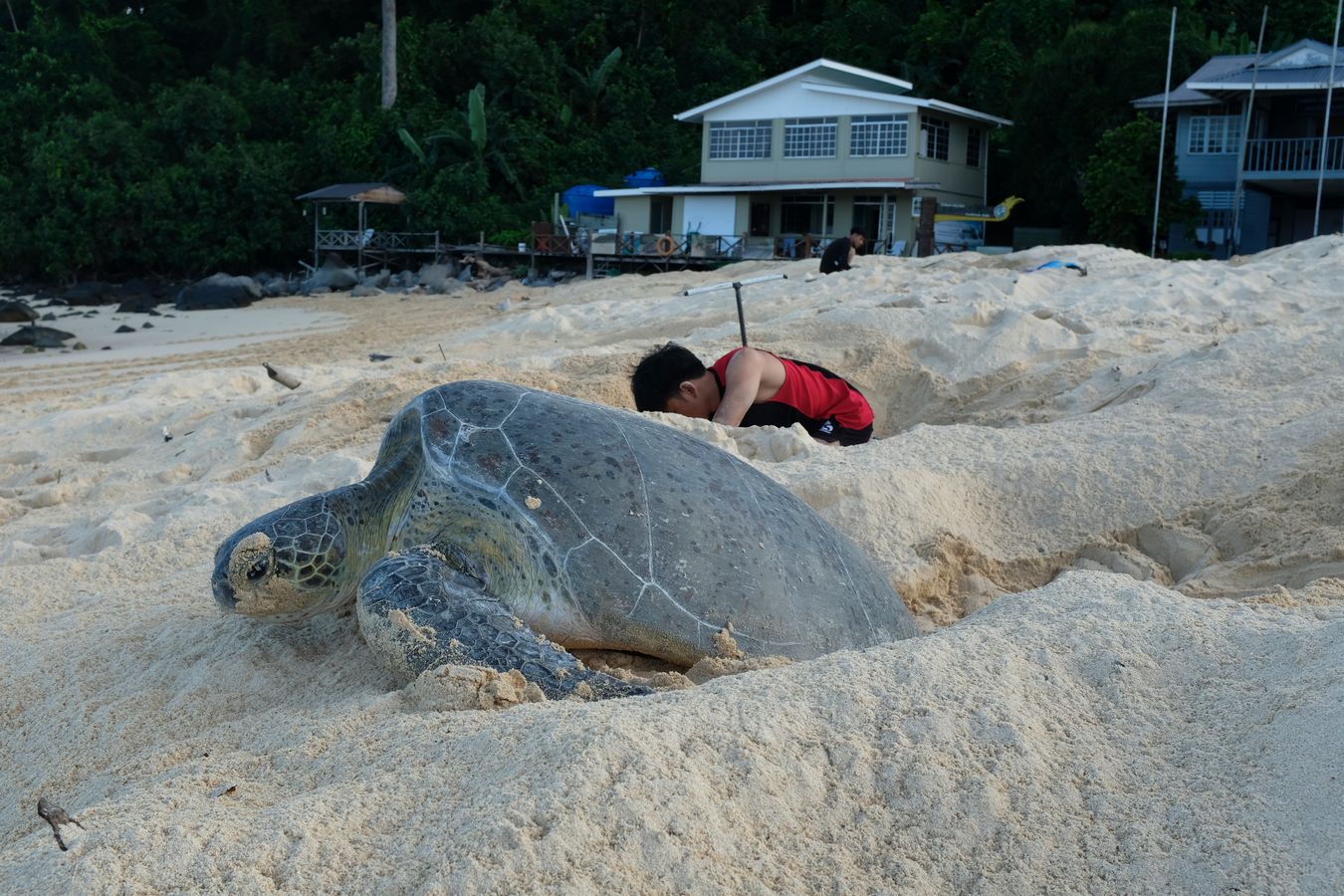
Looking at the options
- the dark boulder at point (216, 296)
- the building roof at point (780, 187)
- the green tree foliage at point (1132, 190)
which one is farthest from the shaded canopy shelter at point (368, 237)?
the green tree foliage at point (1132, 190)

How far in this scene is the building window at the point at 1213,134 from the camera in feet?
69.6

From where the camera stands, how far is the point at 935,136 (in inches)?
956

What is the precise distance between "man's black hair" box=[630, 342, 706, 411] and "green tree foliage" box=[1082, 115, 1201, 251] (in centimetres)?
1812

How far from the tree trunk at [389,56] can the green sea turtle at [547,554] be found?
29.4 meters

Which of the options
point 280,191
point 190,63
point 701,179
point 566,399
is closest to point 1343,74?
point 701,179

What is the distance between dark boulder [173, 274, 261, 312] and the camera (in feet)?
60.7

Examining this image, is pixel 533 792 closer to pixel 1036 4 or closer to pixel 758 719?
pixel 758 719

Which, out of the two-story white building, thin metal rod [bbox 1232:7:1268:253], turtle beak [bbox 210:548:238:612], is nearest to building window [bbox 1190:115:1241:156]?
thin metal rod [bbox 1232:7:1268:253]

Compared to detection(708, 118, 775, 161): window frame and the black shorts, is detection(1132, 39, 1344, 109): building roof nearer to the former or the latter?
detection(708, 118, 775, 161): window frame

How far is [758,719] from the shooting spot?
1.53 metres

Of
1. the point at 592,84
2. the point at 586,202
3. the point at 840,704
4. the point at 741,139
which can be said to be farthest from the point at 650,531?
the point at 592,84

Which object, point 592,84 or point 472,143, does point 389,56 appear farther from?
point 592,84

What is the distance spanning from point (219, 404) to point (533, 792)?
507 cm

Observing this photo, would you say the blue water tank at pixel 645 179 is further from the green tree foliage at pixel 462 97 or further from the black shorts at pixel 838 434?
the black shorts at pixel 838 434
